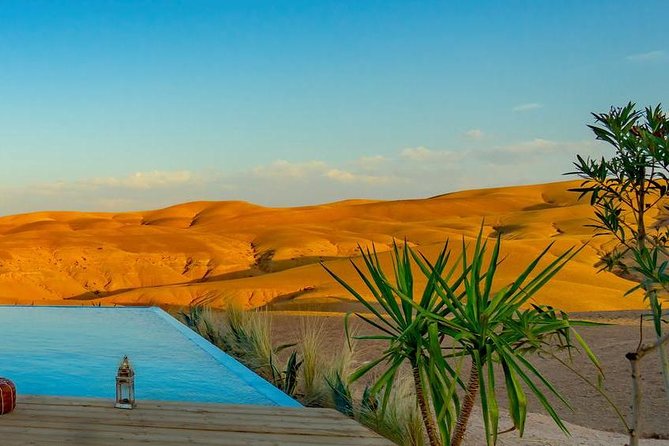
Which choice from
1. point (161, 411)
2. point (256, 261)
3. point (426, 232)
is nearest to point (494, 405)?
point (161, 411)

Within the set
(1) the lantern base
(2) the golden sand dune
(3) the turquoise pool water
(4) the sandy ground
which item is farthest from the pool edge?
(2) the golden sand dune

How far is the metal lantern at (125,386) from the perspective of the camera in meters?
4.06

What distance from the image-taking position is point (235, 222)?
61250mm

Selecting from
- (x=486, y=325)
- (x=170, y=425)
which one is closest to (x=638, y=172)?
(x=486, y=325)

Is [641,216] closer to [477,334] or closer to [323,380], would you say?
[477,334]

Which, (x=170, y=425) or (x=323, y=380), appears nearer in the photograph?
(x=170, y=425)

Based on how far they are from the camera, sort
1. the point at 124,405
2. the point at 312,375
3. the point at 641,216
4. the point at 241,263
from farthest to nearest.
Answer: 1. the point at 241,263
2. the point at 312,375
3. the point at 124,405
4. the point at 641,216

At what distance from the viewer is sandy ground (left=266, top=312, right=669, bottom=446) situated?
6223mm

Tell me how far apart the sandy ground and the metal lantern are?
2585 millimetres

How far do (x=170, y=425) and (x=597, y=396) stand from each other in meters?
5.72

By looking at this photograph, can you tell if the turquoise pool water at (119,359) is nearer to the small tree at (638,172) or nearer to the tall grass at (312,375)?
the tall grass at (312,375)

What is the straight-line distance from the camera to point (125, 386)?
4.14 meters

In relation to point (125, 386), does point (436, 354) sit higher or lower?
higher

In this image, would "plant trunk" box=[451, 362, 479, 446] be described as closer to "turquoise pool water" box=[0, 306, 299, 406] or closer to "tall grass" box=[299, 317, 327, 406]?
Answer: "turquoise pool water" box=[0, 306, 299, 406]
